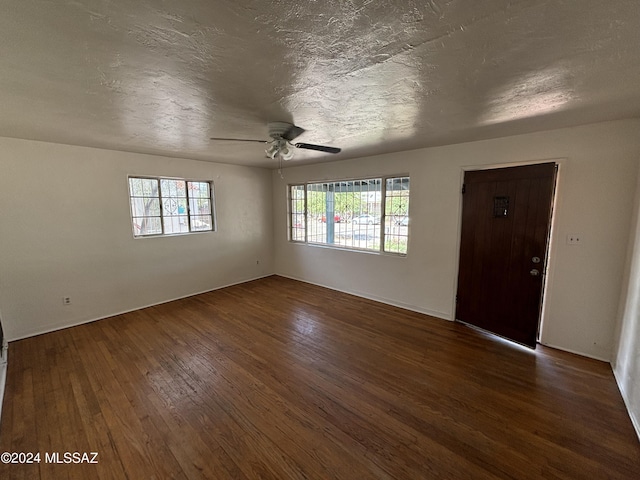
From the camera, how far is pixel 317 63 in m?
1.46

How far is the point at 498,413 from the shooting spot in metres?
2.02

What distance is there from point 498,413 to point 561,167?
8.22ft

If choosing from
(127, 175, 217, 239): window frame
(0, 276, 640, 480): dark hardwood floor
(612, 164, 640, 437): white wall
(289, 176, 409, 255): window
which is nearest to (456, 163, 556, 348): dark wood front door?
(0, 276, 640, 480): dark hardwood floor

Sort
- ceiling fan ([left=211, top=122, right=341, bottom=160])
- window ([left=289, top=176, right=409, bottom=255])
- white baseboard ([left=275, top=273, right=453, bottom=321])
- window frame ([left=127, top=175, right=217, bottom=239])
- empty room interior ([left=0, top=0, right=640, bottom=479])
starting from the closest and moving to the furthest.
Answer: empty room interior ([left=0, top=0, right=640, bottom=479]) < ceiling fan ([left=211, top=122, right=341, bottom=160]) < white baseboard ([left=275, top=273, right=453, bottom=321]) < window frame ([left=127, top=175, right=217, bottom=239]) < window ([left=289, top=176, right=409, bottom=255])

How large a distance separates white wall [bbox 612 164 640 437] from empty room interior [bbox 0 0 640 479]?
0.04 metres

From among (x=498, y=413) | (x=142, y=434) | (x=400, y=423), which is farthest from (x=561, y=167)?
(x=142, y=434)

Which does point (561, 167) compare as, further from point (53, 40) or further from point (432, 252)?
point (53, 40)

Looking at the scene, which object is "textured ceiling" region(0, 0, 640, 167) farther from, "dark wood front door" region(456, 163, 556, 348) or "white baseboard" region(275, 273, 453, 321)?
"white baseboard" region(275, 273, 453, 321)

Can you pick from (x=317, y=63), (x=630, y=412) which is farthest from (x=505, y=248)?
(x=317, y=63)

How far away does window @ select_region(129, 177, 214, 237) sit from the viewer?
4063 millimetres

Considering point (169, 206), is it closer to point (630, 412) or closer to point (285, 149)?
point (285, 149)

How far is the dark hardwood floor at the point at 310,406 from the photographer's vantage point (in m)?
1.63

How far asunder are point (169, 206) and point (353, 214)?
10.3 feet

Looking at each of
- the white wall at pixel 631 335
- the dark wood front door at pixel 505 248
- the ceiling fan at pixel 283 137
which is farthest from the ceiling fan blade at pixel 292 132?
the white wall at pixel 631 335
